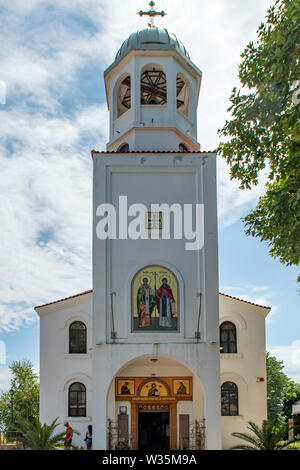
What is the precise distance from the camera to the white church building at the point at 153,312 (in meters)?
18.3

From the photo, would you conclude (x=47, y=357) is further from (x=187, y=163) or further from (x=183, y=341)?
(x=187, y=163)

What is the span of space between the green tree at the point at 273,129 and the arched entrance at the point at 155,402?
7.37 m

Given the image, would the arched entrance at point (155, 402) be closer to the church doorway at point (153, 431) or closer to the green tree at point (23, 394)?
the church doorway at point (153, 431)

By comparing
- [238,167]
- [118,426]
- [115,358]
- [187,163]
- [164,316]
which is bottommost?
[118,426]

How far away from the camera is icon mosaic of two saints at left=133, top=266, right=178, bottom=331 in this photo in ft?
60.7

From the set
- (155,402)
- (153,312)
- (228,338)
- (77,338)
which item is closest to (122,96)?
(153,312)

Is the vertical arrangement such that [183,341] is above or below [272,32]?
below

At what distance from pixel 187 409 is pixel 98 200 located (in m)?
8.49

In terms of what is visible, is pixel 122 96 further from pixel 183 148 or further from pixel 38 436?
pixel 38 436

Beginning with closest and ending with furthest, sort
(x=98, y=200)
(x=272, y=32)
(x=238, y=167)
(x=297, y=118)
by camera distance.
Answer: (x=297, y=118) < (x=272, y=32) < (x=238, y=167) < (x=98, y=200)

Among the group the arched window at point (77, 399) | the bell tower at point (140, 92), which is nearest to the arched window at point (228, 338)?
the arched window at point (77, 399)

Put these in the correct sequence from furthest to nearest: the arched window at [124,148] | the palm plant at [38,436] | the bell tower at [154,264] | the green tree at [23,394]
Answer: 1. the green tree at [23,394]
2. the arched window at [124,148]
3. the bell tower at [154,264]
4. the palm plant at [38,436]
